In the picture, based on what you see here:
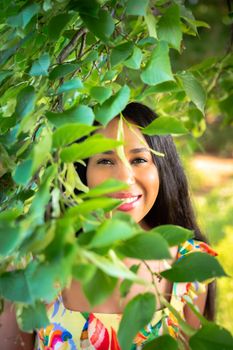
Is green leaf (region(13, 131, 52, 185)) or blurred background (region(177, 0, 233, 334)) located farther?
blurred background (region(177, 0, 233, 334))

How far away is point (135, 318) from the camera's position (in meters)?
0.60

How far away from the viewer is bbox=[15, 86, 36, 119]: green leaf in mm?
693

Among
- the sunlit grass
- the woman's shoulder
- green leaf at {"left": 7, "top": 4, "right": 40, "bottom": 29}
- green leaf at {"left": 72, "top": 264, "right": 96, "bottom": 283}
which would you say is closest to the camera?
green leaf at {"left": 72, "top": 264, "right": 96, "bottom": 283}

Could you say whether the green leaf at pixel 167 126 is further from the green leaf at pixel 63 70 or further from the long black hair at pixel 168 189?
the long black hair at pixel 168 189

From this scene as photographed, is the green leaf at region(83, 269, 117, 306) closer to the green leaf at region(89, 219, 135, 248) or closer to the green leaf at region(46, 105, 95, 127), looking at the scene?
the green leaf at region(89, 219, 135, 248)

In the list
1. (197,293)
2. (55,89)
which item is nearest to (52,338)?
(197,293)

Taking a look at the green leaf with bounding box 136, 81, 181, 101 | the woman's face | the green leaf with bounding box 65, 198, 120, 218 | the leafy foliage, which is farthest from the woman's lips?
the green leaf with bounding box 65, 198, 120, 218

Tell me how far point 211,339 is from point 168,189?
32.9 inches

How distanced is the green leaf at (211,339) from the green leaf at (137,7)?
0.42 metres

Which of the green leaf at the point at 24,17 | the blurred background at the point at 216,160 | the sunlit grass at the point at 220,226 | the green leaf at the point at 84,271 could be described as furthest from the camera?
the sunlit grass at the point at 220,226

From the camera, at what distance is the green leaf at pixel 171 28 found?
0.81 metres

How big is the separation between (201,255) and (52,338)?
746 mm

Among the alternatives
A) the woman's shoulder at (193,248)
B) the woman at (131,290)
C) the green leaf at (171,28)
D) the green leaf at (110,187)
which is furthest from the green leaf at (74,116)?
the woman's shoulder at (193,248)

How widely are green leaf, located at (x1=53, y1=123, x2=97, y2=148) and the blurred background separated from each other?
60cm
